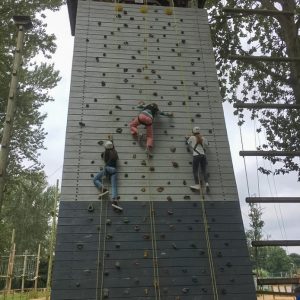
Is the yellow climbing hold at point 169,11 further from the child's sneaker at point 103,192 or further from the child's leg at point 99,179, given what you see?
the child's sneaker at point 103,192

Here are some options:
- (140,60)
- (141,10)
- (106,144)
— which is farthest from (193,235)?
(141,10)

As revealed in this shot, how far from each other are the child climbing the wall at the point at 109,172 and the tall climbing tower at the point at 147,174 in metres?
0.13

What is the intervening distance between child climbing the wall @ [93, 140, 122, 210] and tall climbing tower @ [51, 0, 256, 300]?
0.41 ft

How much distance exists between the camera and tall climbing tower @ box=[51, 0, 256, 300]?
569 centimetres

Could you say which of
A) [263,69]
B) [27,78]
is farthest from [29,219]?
[263,69]

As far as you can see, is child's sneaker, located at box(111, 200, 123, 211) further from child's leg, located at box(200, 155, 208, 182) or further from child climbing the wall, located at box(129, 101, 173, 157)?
child's leg, located at box(200, 155, 208, 182)

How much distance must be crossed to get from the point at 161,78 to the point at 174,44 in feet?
3.48

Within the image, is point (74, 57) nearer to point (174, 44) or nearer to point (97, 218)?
point (174, 44)

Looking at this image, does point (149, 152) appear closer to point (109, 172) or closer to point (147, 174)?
point (147, 174)

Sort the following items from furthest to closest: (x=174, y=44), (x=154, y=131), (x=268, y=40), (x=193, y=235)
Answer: (x=268, y=40) < (x=174, y=44) < (x=154, y=131) < (x=193, y=235)

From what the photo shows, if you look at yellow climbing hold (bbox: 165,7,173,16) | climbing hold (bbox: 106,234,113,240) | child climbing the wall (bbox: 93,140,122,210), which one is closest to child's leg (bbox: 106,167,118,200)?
child climbing the wall (bbox: 93,140,122,210)

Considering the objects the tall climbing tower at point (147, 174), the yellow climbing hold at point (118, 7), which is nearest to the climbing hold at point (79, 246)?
the tall climbing tower at point (147, 174)

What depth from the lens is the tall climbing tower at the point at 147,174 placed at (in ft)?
18.7

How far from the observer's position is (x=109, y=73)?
766 centimetres
